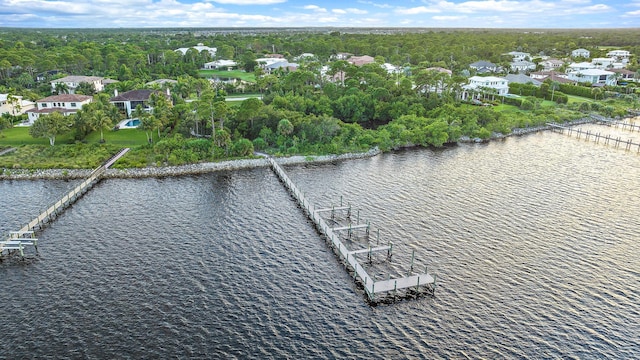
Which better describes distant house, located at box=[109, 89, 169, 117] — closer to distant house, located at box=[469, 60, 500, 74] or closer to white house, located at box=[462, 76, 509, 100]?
white house, located at box=[462, 76, 509, 100]

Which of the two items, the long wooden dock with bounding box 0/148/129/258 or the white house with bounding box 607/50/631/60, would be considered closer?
the long wooden dock with bounding box 0/148/129/258

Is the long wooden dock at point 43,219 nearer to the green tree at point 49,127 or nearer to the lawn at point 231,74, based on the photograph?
the green tree at point 49,127

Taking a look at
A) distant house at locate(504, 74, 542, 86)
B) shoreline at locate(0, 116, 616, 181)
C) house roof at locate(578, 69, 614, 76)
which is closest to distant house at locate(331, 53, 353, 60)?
distant house at locate(504, 74, 542, 86)

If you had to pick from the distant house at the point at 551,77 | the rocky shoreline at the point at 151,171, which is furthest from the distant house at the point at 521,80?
the rocky shoreline at the point at 151,171

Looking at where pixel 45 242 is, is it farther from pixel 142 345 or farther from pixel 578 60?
pixel 578 60

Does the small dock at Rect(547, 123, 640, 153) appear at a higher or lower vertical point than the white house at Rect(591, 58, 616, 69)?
lower

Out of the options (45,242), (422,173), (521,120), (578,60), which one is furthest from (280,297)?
(578,60)
